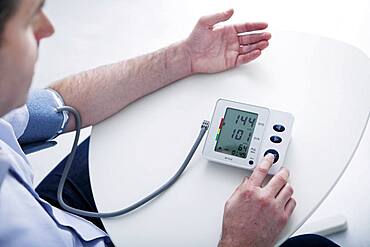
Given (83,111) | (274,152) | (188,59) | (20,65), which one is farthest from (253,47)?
(20,65)

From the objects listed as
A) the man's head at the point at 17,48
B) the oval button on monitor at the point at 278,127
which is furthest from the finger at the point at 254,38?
the man's head at the point at 17,48

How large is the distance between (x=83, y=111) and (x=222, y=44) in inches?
11.8

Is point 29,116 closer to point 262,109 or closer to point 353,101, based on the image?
point 262,109

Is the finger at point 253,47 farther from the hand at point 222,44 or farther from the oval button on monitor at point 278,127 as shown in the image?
the oval button on monitor at point 278,127

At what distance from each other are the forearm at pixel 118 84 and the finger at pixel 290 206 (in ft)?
1.14

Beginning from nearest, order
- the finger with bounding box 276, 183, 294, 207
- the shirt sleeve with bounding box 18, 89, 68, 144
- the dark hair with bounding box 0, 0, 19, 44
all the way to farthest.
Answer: the dark hair with bounding box 0, 0, 19, 44
the finger with bounding box 276, 183, 294, 207
the shirt sleeve with bounding box 18, 89, 68, 144

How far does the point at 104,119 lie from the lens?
1.10m

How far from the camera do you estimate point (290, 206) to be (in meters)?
0.89

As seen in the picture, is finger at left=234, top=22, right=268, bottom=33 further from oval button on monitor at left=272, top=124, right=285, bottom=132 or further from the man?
oval button on monitor at left=272, top=124, right=285, bottom=132

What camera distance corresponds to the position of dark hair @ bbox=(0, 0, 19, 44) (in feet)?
1.93

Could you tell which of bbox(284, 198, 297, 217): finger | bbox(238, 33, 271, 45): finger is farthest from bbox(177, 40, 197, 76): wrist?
bbox(284, 198, 297, 217): finger

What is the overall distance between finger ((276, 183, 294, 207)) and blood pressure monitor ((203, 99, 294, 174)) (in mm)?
42

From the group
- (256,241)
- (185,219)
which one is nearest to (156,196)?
(185,219)

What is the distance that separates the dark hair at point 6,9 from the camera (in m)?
0.59
